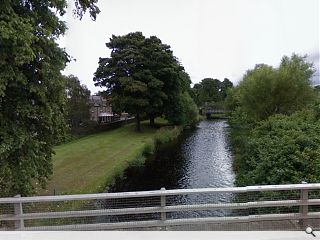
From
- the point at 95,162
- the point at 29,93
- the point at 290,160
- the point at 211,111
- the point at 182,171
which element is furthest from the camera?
the point at 211,111

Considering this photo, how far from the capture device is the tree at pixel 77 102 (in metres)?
38.4

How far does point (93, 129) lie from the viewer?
43.1 metres

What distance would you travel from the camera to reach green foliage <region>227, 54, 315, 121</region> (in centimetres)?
2686

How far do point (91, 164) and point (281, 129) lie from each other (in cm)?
1323

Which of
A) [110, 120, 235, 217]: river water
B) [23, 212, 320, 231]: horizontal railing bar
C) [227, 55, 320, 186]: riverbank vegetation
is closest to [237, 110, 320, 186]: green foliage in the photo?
[227, 55, 320, 186]: riverbank vegetation

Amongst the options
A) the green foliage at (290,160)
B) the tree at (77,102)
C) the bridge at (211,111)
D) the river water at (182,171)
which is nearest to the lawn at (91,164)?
the river water at (182,171)

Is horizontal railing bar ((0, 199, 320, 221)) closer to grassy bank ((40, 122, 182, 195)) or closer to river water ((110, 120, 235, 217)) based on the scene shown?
river water ((110, 120, 235, 217))

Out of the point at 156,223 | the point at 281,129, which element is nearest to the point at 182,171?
the point at 281,129

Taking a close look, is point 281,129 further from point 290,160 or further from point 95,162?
point 95,162

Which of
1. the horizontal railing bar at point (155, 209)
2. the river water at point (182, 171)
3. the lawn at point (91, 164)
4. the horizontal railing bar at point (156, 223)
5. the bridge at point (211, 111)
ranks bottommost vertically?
the river water at point (182, 171)

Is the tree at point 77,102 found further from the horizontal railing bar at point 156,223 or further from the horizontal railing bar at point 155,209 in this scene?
the horizontal railing bar at point 156,223

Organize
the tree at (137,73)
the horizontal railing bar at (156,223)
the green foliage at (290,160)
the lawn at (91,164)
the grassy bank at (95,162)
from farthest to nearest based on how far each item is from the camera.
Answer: the tree at (137,73), the grassy bank at (95,162), the lawn at (91,164), the green foliage at (290,160), the horizontal railing bar at (156,223)

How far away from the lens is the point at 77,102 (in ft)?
128

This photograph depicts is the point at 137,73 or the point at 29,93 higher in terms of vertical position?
the point at 137,73
